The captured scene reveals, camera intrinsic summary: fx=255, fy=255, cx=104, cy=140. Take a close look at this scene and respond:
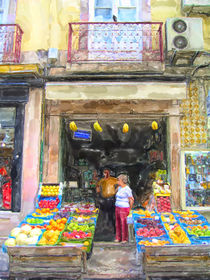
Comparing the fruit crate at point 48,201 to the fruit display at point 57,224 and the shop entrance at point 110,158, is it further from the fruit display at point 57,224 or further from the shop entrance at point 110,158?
the shop entrance at point 110,158

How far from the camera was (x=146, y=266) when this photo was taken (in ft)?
15.3

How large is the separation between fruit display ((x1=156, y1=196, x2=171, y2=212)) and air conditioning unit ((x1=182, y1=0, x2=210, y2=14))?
549 centimetres

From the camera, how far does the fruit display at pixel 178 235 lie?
4.80 meters

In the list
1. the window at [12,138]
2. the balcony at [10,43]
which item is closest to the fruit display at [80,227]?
the window at [12,138]

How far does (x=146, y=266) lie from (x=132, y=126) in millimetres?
5340

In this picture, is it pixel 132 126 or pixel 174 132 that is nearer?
pixel 174 132

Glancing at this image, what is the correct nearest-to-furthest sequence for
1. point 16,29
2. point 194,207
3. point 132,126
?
point 194,207, point 16,29, point 132,126

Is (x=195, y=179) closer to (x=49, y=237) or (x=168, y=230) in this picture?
(x=168, y=230)

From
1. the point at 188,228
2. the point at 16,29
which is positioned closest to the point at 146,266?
the point at 188,228

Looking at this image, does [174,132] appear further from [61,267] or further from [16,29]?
[16,29]

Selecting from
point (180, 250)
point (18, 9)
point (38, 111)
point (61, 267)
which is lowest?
point (61, 267)

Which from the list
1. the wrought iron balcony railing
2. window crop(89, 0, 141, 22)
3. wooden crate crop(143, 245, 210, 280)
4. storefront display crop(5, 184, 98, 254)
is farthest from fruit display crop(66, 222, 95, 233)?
window crop(89, 0, 141, 22)

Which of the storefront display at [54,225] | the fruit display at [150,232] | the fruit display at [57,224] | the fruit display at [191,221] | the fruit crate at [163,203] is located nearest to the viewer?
the storefront display at [54,225]

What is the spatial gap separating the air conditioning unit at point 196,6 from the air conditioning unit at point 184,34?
567 mm
